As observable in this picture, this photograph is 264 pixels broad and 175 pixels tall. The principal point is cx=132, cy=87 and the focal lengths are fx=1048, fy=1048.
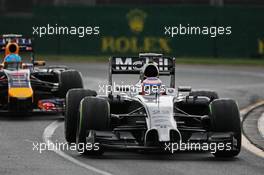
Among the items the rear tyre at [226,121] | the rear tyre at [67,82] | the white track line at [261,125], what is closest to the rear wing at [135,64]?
the rear tyre at [226,121]

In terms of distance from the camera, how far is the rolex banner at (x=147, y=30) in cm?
4341

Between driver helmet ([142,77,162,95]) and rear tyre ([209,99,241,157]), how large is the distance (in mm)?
995

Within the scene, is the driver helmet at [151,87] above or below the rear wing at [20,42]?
below

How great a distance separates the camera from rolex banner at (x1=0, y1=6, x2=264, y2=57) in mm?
43406

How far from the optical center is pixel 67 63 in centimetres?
4153

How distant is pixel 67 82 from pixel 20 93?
111cm

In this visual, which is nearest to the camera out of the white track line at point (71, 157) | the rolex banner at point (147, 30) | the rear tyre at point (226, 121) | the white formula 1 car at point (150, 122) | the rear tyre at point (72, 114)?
the white track line at point (71, 157)

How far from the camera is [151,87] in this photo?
16.0m

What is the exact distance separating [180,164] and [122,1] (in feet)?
139

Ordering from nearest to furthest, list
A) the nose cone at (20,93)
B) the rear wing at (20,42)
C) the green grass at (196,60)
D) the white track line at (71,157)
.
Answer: the white track line at (71,157), the nose cone at (20,93), the rear wing at (20,42), the green grass at (196,60)

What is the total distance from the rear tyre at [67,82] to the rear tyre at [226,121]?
258 inches

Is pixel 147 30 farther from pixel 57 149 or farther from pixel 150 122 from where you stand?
pixel 150 122

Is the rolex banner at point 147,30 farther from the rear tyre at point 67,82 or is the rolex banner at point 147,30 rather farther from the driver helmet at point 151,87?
the driver helmet at point 151,87

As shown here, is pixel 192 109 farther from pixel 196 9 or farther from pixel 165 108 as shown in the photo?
pixel 196 9
